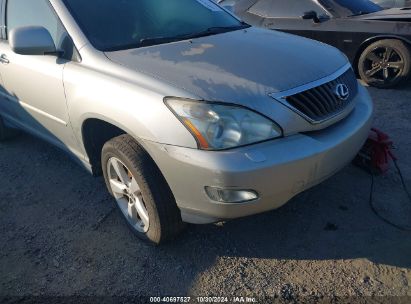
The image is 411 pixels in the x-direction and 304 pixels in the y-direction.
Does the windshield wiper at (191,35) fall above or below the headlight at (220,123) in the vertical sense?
above

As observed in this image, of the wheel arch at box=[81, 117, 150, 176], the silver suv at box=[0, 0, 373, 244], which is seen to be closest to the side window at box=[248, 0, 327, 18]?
the silver suv at box=[0, 0, 373, 244]

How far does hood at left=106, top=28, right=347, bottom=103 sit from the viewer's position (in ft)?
7.14

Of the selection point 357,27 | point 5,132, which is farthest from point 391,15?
point 5,132

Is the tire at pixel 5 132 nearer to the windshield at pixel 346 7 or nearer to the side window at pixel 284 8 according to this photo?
the side window at pixel 284 8

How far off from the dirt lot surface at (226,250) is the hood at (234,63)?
40.9 inches

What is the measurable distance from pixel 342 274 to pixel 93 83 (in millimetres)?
1888

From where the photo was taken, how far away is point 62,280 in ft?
8.08

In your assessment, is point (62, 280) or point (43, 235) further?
point (43, 235)

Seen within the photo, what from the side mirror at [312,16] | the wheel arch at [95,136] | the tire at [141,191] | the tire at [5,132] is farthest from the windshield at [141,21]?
the side mirror at [312,16]

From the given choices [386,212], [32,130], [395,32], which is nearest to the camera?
[386,212]

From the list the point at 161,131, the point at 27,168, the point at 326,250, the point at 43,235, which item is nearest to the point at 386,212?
the point at 326,250

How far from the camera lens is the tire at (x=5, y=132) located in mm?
4361

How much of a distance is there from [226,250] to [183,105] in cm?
106

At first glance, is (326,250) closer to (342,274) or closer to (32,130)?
(342,274)
